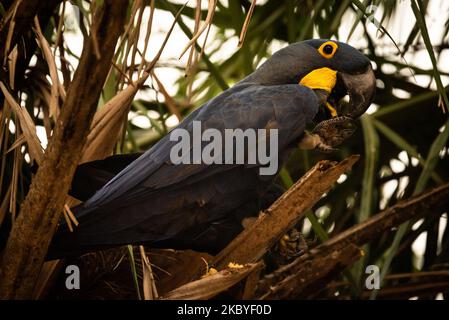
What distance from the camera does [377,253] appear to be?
2.49 metres

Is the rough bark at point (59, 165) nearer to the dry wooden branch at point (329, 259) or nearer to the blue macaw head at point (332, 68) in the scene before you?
the dry wooden branch at point (329, 259)

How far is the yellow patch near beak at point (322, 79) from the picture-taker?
2191 millimetres

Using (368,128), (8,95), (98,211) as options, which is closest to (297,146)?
(368,128)

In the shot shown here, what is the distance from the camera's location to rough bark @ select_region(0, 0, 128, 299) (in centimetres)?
125

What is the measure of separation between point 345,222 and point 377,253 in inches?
6.4

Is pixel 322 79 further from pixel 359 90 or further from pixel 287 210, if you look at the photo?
pixel 287 210

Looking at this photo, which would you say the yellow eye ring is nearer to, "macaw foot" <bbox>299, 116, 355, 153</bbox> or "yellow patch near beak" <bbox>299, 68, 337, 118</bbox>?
"yellow patch near beak" <bbox>299, 68, 337, 118</bbox>

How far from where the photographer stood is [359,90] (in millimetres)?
2158

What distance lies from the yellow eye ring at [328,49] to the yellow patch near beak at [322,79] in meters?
0.04

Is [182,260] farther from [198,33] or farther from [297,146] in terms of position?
[198,33]

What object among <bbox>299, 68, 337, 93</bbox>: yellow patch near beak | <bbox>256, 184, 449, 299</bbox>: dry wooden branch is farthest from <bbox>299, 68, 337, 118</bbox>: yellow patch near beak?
<bbox>256, 184, 449, 299</bbox>: dry wooden branch

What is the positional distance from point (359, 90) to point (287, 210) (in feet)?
2.29

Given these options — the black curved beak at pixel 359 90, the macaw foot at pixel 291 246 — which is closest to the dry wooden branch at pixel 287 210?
the macaw foot at pixel 291 246

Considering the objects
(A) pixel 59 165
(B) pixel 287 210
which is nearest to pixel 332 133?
(B) pixel 287 210
